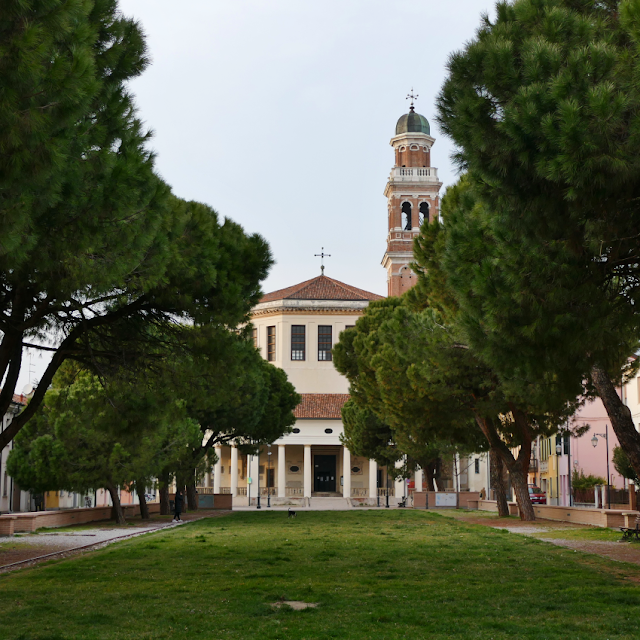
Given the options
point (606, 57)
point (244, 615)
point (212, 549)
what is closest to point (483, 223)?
point (606, 57)

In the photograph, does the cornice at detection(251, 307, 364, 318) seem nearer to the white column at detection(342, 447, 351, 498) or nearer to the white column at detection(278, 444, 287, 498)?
the white column at detection(278, 444, 287, 498)

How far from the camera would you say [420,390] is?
1045 inches

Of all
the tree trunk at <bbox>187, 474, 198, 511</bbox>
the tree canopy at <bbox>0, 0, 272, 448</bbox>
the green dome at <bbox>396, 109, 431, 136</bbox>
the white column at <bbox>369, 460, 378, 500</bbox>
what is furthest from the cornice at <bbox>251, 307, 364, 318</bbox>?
the tree canopy at <bbox>0, 0, 272, 448</bbox>

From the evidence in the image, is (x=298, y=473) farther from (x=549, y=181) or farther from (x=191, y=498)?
(x=549, y=181)

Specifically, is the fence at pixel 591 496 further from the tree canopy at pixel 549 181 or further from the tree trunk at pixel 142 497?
the tree canopy at pixel 549 181

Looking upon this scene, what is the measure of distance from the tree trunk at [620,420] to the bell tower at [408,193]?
4998cm

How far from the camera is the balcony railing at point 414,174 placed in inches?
2771

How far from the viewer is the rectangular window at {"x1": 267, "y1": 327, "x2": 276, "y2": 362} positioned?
7512cm

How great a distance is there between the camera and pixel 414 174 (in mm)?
70625

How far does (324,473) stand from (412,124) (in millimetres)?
29318

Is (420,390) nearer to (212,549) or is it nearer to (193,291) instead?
(212,549)

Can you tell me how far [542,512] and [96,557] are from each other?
21119mm

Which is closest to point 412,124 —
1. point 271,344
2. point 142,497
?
point 271,344

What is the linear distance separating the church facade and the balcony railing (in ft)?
0.26
